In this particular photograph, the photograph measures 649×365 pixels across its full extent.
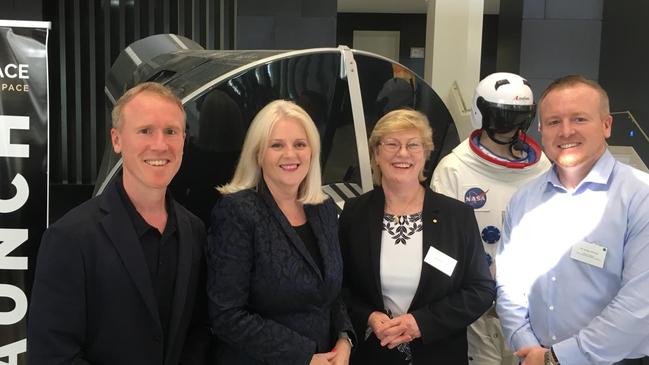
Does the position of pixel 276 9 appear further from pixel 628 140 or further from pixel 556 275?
pixel 556 275

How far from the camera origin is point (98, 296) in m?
1.46

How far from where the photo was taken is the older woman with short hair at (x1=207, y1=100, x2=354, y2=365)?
170 cm

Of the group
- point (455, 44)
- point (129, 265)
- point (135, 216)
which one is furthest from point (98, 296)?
point (455, 44)

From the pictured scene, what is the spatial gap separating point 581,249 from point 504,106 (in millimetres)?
998

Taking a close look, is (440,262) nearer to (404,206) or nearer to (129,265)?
(404,206)

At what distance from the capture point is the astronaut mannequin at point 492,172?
2.54 m

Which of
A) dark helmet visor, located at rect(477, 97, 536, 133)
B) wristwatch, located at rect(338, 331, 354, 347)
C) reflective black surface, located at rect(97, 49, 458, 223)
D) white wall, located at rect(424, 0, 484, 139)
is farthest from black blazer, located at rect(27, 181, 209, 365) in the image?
white wall, located at rect(424, 0, 484, 139)

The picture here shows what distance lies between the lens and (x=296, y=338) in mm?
1751

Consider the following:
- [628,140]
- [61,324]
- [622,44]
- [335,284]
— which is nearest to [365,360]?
[335,284]

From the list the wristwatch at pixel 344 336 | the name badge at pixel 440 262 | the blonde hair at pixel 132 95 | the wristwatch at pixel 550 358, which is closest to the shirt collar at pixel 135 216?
the blonde hair at pixel 132 95

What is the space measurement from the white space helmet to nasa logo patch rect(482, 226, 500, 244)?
387mm

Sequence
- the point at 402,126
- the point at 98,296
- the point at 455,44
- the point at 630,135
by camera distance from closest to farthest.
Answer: the point at 98,296 → the point at 402,126 → the point at 630,135 → the point at 455,44

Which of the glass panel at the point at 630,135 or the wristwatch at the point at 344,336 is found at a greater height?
the glass panel at the point at 630,135

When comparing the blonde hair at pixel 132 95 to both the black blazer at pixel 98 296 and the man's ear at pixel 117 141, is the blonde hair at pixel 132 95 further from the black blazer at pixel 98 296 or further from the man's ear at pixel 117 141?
the black blazer at pixel 98 296
